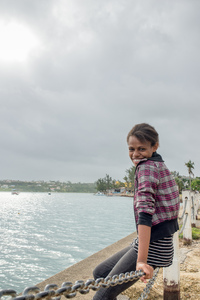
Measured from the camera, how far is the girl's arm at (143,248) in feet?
5.62

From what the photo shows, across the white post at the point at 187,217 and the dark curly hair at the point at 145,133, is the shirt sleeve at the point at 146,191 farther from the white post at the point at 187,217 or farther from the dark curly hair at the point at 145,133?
the white post at the point at 187,217

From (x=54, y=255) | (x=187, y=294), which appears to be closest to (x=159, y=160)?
(x=187, y=294)

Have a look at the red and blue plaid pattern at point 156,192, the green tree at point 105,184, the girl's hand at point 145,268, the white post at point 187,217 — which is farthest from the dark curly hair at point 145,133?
the green tree at point 105,184

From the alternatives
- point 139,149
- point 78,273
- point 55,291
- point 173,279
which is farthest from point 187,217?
point 55,291

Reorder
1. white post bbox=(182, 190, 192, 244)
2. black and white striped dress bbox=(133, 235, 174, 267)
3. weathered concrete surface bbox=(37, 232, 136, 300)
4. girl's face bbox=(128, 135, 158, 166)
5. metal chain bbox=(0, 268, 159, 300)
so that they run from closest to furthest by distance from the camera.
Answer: metal chain bbox=(0, 268, 159, 300) → black and white striped dress bbox=(133, 235, 174, 267) → girl's face bbox=(128, 135, 158, 166) → weathered concrete surface bbox=(37, 232, 136, 300) → white post bbox=(182, 190, 192, 244)

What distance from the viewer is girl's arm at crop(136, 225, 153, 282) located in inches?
67.4

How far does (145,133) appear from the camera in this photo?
6.68 feet

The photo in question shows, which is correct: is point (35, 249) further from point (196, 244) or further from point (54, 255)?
point (196, 244)

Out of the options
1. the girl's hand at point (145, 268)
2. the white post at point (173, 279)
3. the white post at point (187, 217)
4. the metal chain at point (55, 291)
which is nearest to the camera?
the metal chain at point (55, 291)

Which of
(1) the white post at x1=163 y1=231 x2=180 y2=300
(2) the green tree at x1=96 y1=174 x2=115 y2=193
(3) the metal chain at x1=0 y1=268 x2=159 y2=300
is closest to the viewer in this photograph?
(3) the metal chain at x1=0 y1=268 x2=159 y2=300

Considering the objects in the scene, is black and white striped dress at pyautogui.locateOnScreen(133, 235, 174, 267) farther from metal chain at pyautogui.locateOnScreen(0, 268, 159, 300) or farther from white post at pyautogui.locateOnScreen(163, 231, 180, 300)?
white post at pyautogui.locateOnScreen(163, 231, 180, 300)

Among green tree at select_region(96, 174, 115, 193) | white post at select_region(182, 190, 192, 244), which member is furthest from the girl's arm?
green tree at select_region(96, 174, 115, 193)

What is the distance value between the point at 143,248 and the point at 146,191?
38 cm

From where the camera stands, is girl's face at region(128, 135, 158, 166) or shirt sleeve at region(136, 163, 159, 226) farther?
girl's face at region(128, 135, 158, 166)
